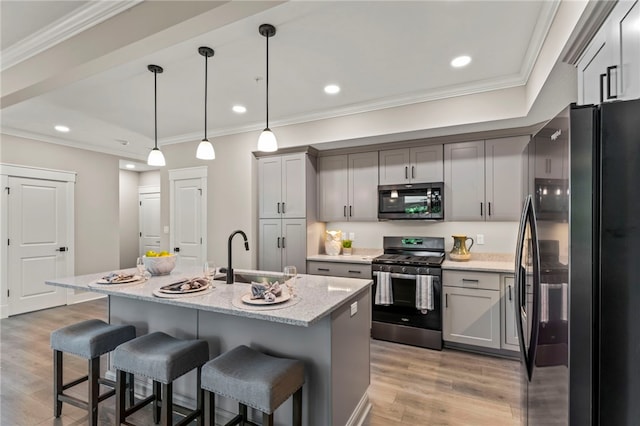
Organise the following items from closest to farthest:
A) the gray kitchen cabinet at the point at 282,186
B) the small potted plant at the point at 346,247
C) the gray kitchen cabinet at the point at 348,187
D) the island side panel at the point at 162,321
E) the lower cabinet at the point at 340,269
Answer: the island side panel at the point at 162,321 → the lower cabinet at the point at 340,269 → the gray kitchen cabinet at the point at 348,187 → the gray kitchen cabinet at the point at 282,186 → the small potted plant at the point at 346,247

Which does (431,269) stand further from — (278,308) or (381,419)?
(278,308)

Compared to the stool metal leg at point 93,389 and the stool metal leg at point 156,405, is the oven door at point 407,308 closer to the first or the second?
the stool metal leg at point 156,405

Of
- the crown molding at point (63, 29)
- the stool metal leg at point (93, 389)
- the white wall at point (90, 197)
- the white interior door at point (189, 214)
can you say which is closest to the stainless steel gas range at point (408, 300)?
the stool metal leg at point (93, 389)

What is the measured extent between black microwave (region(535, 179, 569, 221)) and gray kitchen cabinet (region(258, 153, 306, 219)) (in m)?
3.13

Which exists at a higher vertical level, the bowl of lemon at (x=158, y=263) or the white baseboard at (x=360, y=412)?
the bowl of lemon at (x=158, y=263)

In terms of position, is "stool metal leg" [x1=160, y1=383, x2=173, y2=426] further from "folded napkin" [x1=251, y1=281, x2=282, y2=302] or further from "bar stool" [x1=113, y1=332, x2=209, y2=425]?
"folded napkin" [x1=251, y1=281, x2=282, y2=302]

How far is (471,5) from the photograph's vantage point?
6.57 feet

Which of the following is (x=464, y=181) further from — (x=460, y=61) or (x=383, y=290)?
(x=383, y=290)

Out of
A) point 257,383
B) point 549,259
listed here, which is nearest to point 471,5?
point 549,259

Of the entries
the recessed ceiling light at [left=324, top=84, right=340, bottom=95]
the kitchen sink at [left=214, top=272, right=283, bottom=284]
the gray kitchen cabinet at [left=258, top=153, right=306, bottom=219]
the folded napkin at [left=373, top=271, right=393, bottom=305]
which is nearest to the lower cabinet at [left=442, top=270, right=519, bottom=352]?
the folded napkin at [left=373, top=271, right=393, bottom=305]

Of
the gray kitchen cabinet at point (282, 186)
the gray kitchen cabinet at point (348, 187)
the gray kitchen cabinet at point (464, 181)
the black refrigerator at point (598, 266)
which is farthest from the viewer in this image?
the gray kitchen cabinet at point (282, 186)

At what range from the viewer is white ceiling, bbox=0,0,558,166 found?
2.09 metres

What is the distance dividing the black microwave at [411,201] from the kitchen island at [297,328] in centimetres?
177

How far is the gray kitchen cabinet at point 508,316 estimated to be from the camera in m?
3.13
